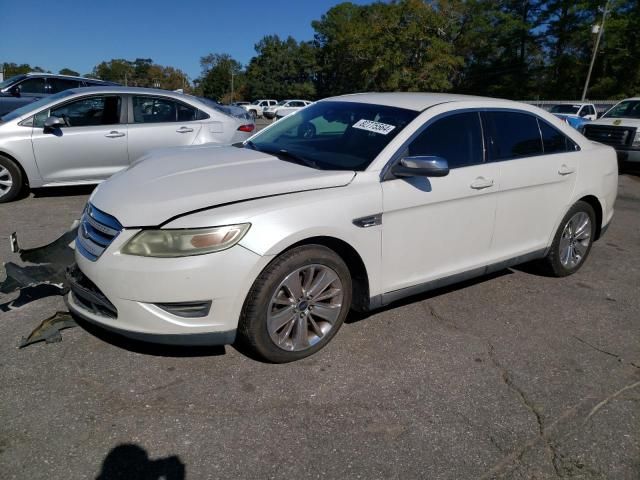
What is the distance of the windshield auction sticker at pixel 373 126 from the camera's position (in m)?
3.47

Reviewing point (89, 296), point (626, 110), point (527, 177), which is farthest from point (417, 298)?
point (626, 110)

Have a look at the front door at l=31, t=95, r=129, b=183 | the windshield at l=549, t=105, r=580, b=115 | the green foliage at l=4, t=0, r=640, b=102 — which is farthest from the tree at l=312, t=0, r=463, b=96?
the front door at l=31, t=95, r=129, b=183

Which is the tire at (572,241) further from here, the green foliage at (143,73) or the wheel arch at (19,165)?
the green foliage at (143,73)

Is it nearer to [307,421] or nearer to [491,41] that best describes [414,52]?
[491,41]

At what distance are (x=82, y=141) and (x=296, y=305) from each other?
16.0 ft

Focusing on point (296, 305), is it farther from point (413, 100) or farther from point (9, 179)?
point (9, 179)

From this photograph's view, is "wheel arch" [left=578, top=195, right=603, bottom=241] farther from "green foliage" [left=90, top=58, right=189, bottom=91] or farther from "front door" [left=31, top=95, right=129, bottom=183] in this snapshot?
"green foliage" [left=90, top=58, right=189, bottom=91]

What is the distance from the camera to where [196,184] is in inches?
115

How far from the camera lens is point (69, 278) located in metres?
3.02

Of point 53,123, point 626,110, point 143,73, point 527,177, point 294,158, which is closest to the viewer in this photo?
point 294,158

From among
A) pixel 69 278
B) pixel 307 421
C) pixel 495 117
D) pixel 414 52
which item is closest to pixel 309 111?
pixel 495 117

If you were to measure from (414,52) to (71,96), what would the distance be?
54.7 metres

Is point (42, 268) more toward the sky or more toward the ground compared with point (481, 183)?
more toward the ground

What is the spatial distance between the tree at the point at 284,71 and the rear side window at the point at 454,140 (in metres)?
80.5
